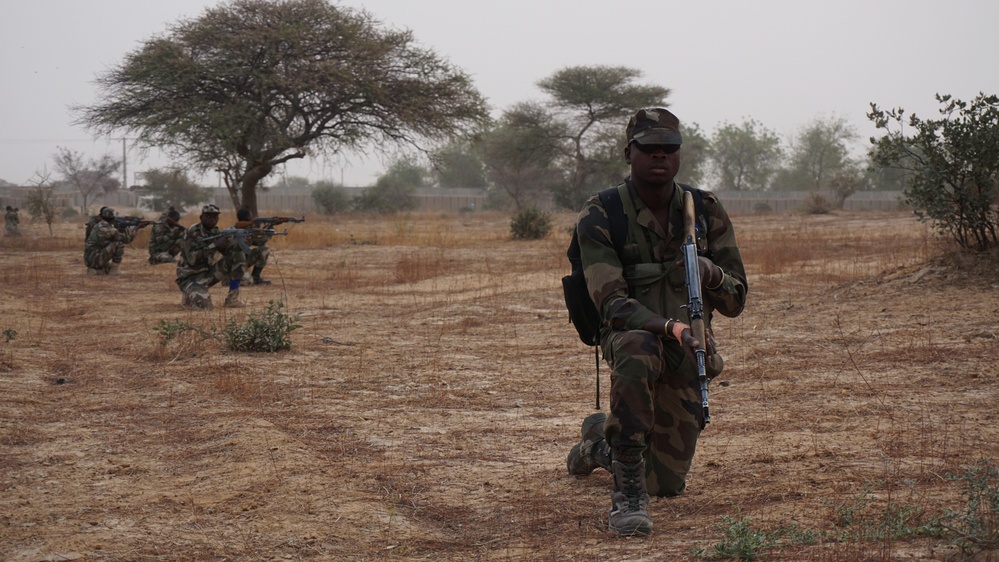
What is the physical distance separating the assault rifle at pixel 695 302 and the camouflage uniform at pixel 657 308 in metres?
0.12

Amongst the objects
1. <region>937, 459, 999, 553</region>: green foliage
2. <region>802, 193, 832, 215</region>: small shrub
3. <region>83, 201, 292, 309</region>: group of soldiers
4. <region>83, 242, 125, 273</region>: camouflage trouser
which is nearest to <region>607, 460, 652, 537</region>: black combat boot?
<region>937, 459, 999, 553</region>: green foliage

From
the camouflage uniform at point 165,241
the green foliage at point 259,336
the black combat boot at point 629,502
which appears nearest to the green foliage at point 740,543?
the black combat boot at point 629,502

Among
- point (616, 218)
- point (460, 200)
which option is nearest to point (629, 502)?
point (616, 218)

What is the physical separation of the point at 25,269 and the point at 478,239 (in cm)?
1074

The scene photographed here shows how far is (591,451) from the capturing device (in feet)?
13.8

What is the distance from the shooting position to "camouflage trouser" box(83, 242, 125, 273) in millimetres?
15875

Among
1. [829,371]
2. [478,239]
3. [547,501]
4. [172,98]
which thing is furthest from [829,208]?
[547,501]

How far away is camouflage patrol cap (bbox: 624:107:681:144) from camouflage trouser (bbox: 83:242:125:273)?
13550 millimetres

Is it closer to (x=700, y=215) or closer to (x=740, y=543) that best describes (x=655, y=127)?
(x=700, y=215)

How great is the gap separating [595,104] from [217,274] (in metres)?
31.1

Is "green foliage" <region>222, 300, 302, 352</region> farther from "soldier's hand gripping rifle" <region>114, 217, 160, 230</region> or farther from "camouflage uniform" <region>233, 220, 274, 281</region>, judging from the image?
"soldier's hand gripping rifle" <region>114, 217, 160, 230</region>

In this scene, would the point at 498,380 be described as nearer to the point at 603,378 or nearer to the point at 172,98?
the point at 603,378

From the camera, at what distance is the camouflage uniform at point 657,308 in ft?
12.3

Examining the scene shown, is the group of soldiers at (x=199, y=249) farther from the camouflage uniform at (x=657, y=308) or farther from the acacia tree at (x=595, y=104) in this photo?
the acacia tree at (x=595, y=104)
